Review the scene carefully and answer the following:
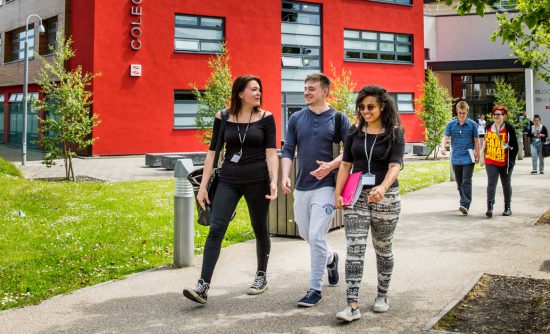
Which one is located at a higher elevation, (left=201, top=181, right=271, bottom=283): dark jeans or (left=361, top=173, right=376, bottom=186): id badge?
(left=361, top=173, right=376, bottom=186): id badge

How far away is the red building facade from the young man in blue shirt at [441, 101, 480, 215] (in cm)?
1761

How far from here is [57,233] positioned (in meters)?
8.39

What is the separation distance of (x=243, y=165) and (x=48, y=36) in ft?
91.1

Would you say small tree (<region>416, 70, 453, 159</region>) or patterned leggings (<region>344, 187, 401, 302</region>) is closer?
patterned leggings (<region>344, 187, 401, 302</region>)

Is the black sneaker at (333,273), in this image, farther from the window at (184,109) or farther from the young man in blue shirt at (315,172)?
the window at (184,109)

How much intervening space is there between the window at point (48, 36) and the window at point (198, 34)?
6.75 meters

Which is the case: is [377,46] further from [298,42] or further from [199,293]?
[199,293]

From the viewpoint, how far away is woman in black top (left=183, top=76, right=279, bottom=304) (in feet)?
16.5

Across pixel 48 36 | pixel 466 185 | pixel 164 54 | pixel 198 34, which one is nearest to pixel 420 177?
pixel 466 185

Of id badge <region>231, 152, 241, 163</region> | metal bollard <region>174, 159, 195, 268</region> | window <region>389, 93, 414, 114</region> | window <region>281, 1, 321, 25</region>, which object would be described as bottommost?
metal bollard <region>174, 159, 195, 268</region>

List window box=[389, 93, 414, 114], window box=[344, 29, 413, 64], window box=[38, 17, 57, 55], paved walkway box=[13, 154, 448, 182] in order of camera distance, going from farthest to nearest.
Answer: window box=[389, 93, 414, 114], window box=[344, 29, 413, 64], window box=[38, 17, 57, 55], paved walkway box=[13, 154, 448, 182]

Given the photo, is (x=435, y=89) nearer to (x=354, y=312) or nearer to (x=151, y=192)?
(x=151, y=192)

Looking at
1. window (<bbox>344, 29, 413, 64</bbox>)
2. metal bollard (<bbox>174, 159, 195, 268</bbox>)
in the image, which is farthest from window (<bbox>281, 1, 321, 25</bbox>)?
metal bollard (<bbox>174, 159, 195, 268</bbox>)

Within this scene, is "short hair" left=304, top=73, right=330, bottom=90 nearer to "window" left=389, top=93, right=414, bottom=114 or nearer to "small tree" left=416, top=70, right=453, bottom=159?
"small tree" left=416, top=70, right=453, bottom=159
